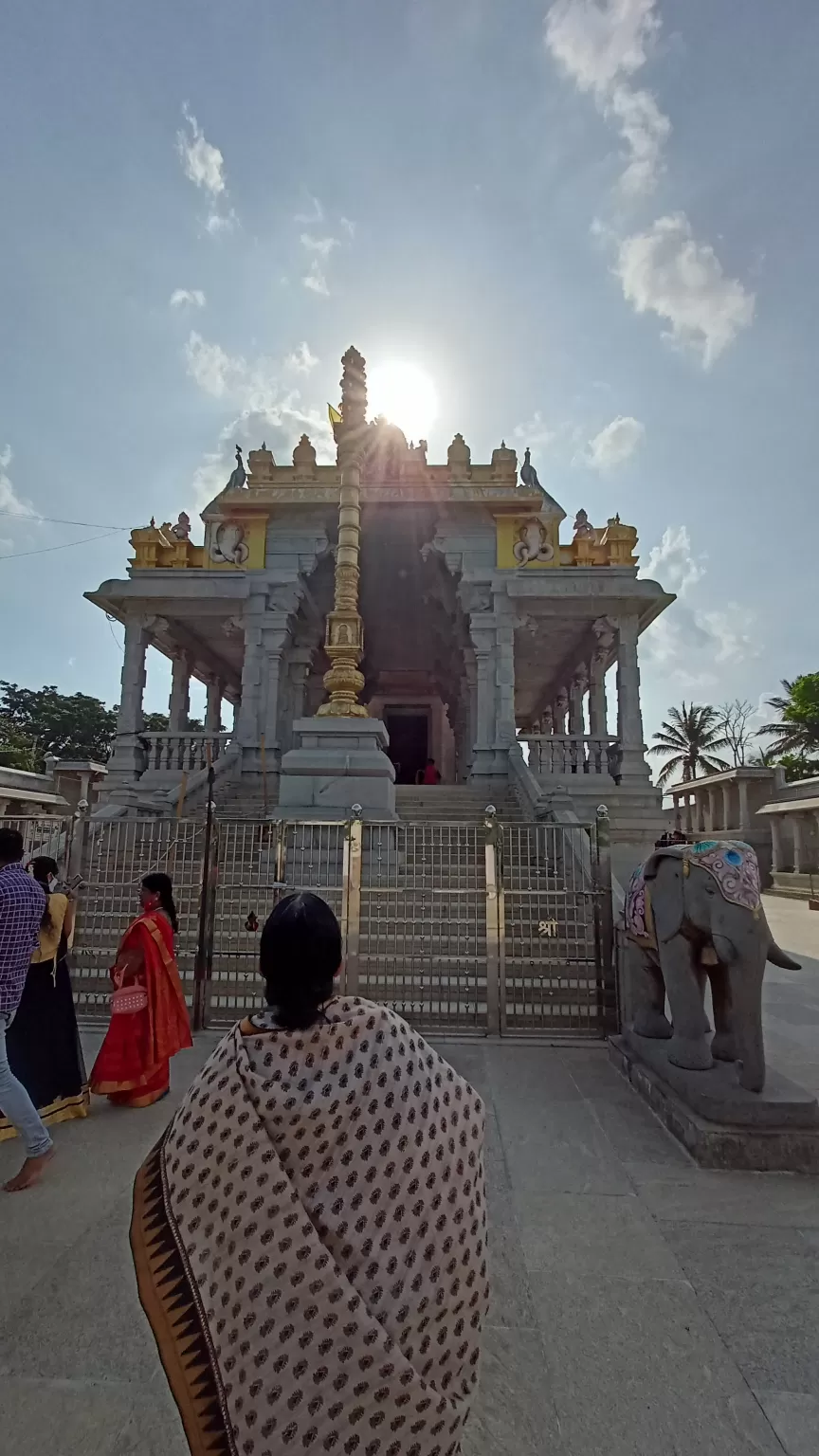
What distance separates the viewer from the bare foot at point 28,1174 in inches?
113

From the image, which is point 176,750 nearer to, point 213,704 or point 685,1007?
point 213,704

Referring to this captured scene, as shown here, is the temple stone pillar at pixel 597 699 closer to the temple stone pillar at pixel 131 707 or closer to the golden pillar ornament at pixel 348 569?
the golden pillar ornament at pixel 348 569

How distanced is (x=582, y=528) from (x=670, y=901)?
501 inches

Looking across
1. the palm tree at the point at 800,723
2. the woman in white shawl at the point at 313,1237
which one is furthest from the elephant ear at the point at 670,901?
the palm tree at the point at 800,723

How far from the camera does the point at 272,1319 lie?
115 centimetres

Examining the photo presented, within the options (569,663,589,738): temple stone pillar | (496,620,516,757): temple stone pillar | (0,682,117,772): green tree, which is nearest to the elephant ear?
(496,620,516,757): temple stone pillar

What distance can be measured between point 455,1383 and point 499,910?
4054 millimetres

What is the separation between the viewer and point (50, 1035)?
3582 millimetres

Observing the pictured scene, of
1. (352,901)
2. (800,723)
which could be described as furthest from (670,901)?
(800,723)

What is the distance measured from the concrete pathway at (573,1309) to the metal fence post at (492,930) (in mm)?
1682

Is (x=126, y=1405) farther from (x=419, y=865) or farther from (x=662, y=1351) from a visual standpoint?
(x=419, y=865)

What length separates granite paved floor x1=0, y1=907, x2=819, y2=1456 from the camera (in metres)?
1.69

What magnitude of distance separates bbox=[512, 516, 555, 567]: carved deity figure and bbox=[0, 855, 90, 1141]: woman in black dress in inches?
466

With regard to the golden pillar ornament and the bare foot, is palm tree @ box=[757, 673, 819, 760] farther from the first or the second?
the bare foot
